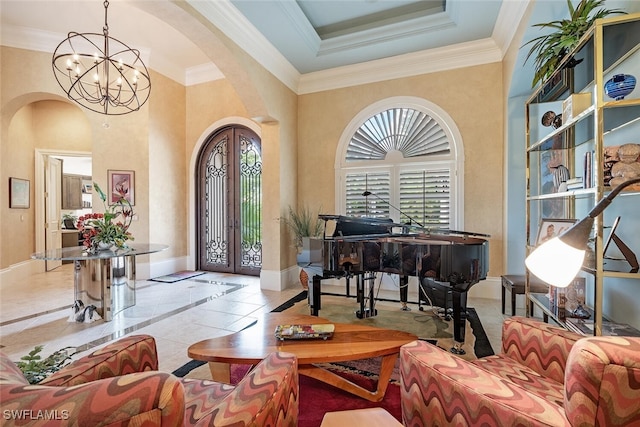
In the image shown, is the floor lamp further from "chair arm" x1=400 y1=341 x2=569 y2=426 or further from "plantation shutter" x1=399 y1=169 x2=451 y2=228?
"plantation shutter" x1=399 y1=169 x2=451 y2=228

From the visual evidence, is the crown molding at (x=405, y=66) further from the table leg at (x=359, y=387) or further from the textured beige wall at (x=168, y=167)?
the table leg at (x=359, y=387)

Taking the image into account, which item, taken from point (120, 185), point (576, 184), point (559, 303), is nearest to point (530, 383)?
point (559, 303)

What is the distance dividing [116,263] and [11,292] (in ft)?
8.24

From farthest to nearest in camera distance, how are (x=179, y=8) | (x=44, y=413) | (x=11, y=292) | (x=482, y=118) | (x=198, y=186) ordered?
(x=198, y=186) < (x=11, y=292) < (x=482, y=118) < (x=179, y=8) < (x=44, y=413)

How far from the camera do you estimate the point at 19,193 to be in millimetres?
5164

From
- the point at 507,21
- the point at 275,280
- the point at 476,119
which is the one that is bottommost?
the point at 275,280

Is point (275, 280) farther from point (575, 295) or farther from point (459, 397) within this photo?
point (459, 397)

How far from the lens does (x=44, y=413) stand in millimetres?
581

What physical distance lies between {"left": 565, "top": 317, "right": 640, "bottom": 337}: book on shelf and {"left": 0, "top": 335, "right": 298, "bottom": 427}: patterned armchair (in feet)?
6.84

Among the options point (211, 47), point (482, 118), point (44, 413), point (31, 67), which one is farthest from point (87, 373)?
point (31, 67)

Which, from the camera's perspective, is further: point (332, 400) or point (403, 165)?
point (403, 165)

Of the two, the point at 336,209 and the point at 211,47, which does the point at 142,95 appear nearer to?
the point at 211,47

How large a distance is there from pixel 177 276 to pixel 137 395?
5.38 metres

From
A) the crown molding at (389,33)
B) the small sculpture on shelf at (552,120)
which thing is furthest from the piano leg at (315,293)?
the crown molding at (389,33)
